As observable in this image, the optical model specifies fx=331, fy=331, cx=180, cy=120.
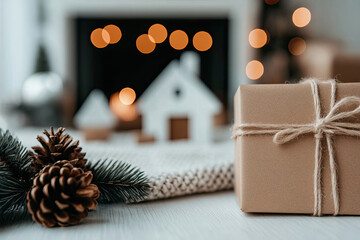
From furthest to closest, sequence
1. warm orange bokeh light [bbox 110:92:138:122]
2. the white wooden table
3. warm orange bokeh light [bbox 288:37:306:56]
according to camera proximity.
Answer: warm orange bokeh light [bbox 288:37:306:56] → warm orange bokeh light [bbox 110:92:138:122] → the white wooden table

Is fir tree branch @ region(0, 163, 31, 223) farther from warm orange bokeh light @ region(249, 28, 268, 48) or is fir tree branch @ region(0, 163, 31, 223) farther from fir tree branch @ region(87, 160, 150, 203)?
warm orange bokeh light @ region(249, 28, 268, 48)

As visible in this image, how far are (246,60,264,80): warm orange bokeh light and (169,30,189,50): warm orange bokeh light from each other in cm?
55

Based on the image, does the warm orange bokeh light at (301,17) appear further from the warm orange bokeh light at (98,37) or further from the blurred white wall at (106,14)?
the warm orange bokeh light at (98,37)

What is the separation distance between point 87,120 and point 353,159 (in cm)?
116

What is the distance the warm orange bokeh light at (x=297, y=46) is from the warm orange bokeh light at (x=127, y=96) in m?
1.32

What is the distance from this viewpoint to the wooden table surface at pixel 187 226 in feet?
1.28

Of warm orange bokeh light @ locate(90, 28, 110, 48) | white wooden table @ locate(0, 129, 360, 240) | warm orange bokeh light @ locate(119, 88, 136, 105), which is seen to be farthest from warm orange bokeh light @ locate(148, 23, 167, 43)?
white wooden table @ locate(0, 129, 360, 240)

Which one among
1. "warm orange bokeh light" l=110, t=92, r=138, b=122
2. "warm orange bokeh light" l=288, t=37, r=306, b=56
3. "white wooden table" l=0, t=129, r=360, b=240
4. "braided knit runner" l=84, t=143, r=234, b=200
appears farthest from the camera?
"warm orange bokeh light" l=288, t=37, r=306, b=56

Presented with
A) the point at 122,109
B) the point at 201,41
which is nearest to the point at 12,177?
the point at 122,109

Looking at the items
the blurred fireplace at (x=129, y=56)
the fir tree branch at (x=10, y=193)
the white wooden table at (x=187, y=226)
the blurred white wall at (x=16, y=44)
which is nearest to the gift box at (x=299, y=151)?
the white wooden table at (x=187, y=226)

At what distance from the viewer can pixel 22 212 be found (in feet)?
1.54

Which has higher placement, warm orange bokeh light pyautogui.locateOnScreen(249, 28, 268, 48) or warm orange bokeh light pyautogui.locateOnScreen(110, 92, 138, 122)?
warm orange bokeh light pyautogui.locateOnScreen(249, 28, 268, 48)

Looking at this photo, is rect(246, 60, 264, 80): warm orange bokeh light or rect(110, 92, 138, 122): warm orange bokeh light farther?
rect(246, 60, 264, 80): warm orange bokeh light

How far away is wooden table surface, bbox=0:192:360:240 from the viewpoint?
1.28ft
